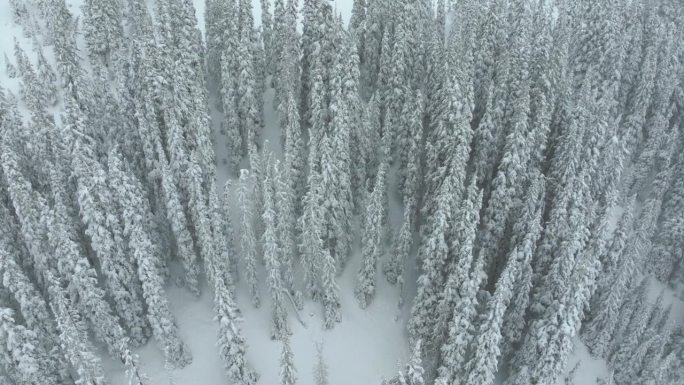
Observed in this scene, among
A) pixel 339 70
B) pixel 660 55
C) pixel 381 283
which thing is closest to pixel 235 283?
pixel 381 283

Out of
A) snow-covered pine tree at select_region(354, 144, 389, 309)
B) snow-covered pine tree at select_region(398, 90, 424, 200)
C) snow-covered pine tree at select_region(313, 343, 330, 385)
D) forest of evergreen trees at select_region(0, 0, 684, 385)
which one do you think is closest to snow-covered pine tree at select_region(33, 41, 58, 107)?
forest of evergreen trees at select_region(0, 0, 684, 385)

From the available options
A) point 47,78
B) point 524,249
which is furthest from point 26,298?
point 524,249

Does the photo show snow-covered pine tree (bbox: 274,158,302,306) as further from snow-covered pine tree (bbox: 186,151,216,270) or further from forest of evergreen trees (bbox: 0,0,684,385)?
snow-covered pine tree (bbox: 186,151,216,270)

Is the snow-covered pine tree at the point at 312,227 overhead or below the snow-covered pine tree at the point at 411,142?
below

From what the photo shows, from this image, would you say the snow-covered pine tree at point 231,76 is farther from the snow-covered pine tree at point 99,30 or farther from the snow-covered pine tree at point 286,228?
the snow-covered pine tree at point 99,30

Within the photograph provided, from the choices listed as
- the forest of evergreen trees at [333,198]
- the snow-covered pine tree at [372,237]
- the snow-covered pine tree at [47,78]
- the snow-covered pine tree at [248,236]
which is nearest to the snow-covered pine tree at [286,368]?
→ the forest of evergreen trees at [333,198]

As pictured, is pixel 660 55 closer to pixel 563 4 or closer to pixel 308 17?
pixel 563 4
